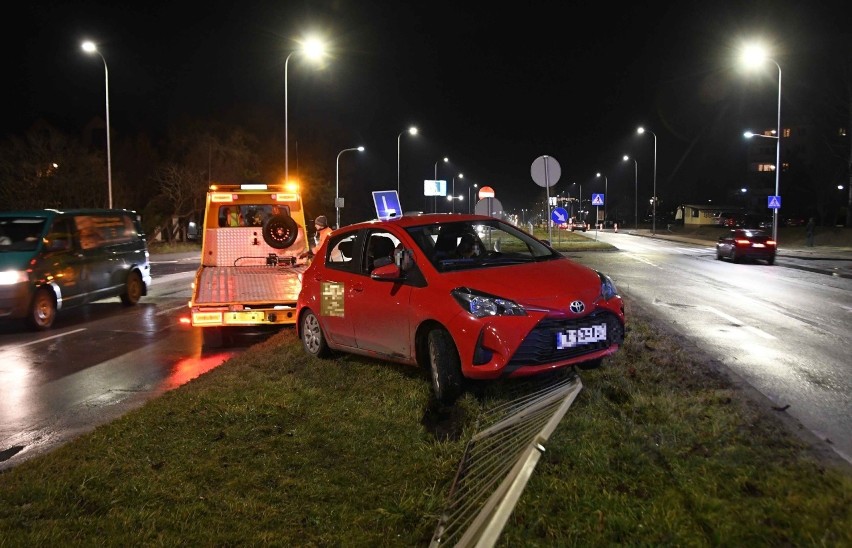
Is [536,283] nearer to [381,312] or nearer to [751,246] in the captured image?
[381,312]

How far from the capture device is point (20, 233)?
1228cm

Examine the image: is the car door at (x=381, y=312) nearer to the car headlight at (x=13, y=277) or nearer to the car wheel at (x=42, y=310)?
the car headlight at (x=13, y=277)

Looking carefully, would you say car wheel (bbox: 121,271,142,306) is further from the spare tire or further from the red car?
the red car

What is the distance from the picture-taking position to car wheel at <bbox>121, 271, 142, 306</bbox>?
14812 millimetres

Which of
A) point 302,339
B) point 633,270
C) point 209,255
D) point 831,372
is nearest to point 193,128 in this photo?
point 633,270

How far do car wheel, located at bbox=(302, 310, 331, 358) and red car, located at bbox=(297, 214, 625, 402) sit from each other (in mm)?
29

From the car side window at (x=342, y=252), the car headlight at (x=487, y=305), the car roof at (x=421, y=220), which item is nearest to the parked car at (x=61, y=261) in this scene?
the car side window at (x=342, y=252)

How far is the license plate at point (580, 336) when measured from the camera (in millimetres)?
5772

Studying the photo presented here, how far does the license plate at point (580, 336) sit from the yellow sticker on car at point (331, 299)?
2.70 meters

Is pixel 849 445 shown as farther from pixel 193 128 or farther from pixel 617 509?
pixel 193 128

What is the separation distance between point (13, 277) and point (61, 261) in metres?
1.11

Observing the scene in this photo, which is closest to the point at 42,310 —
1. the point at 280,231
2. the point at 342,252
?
the point at 280,231

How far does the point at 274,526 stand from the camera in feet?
12.3

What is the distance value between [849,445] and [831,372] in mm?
2869
